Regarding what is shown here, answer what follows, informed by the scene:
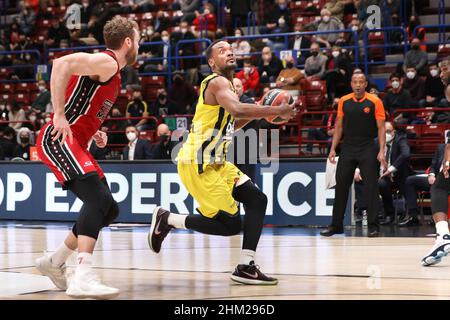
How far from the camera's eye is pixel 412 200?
1454 cm

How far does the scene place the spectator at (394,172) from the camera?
14.6 metres

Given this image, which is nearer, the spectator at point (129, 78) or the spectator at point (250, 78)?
the spectator at point (250, 78)

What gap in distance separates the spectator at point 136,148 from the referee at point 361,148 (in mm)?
5336

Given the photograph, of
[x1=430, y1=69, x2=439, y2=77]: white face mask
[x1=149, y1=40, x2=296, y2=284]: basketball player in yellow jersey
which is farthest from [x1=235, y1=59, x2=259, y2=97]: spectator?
[x1=149, y1=40, x2=296, y2=284]: basketball player in yellow jersey

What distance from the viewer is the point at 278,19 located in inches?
861

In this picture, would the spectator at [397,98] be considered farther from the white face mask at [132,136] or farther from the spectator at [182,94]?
the white face mask at [132,136]

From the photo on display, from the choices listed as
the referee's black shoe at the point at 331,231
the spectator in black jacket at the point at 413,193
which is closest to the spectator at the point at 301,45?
the spectator in black jacket at the point at 413,193

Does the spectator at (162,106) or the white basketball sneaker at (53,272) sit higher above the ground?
the spectator at (162,106)

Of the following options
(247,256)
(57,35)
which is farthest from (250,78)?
(247,256)

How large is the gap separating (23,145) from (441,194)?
12.2m

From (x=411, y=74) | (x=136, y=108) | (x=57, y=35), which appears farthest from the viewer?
(x=57, y=35)

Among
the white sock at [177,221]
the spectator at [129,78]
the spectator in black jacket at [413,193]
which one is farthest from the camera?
the spectator at [129,78]

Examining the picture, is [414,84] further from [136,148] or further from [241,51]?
[136,148]
